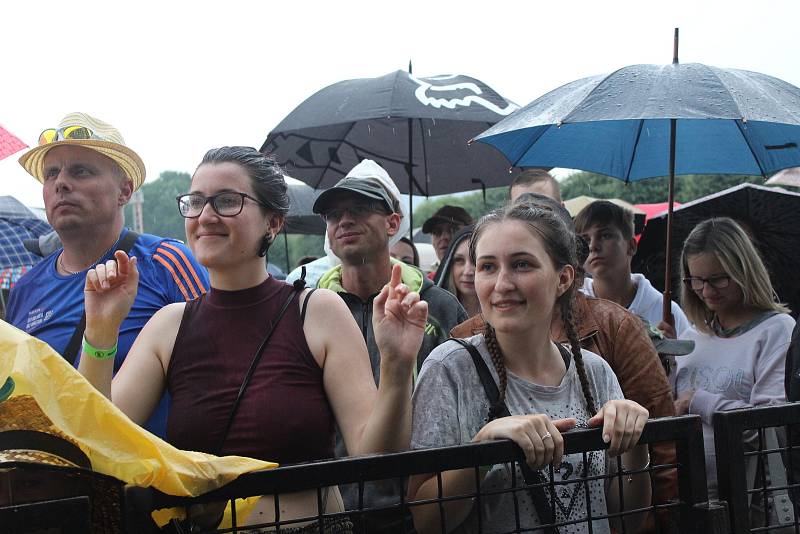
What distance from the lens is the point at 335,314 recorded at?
2.55m

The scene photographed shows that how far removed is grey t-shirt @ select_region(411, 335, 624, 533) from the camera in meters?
2.27

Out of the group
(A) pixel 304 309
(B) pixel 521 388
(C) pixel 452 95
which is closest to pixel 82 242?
(A) pixel 304 309

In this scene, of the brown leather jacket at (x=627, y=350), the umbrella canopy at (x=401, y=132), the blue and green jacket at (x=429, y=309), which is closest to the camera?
the brown leather jacket at (x=627, y=350)

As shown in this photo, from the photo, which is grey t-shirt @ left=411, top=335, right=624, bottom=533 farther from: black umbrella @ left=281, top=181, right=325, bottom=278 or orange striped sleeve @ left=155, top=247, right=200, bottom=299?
black umbrella @ left=281, top=181, right=325, bottom=278

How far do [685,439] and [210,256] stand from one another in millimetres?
1387

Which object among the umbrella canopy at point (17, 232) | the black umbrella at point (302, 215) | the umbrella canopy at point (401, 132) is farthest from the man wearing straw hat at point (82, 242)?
the black umbrella at point (302, 215)

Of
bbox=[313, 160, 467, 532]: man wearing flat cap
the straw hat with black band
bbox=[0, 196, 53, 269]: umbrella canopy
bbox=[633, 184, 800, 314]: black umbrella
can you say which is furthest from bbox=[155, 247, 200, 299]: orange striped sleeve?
bbox=[0, 196, 53, 269]: umbrella canopy

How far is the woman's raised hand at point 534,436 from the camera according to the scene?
1.96 meters

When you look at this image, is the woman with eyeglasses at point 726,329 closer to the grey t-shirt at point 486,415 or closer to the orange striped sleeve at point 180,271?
the grey t-shirt at point 486,415

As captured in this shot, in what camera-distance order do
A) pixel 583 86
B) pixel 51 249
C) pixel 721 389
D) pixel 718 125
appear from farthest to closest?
pixel 718 125 → pixel 51 249 → pixel 583 86 → pixel 721 389

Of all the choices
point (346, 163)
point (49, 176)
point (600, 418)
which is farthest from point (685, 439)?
point (346, 163)

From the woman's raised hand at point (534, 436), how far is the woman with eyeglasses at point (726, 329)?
6.95 ft

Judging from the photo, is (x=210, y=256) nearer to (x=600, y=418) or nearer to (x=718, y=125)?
(x=600, y=418)

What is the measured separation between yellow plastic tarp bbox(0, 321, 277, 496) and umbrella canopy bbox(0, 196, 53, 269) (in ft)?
23.4
